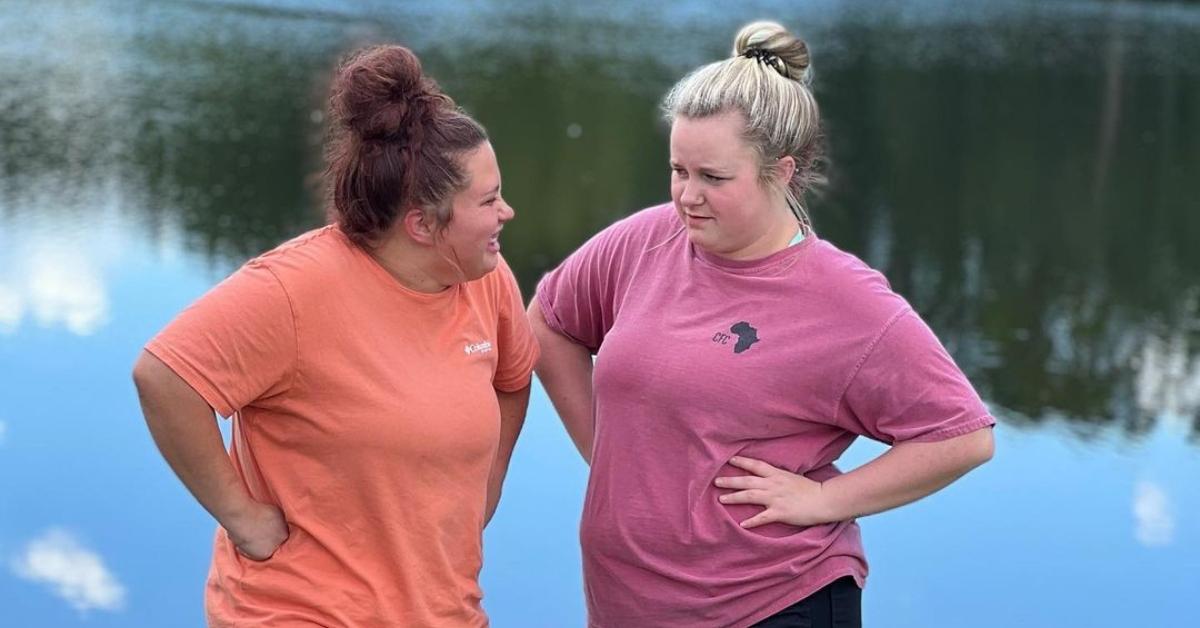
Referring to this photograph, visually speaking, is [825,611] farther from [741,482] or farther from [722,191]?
[722,191]

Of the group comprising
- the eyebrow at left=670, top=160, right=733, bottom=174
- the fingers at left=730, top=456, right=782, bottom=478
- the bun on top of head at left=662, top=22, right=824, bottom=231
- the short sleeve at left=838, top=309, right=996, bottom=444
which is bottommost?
the fingers at left=730, top=456, right=782, bottom=478

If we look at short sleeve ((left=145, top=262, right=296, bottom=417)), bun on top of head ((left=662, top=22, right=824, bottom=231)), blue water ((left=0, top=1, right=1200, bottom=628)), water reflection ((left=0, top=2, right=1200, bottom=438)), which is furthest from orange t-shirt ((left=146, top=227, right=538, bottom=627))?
water reflection ((left=0, top=2, right=1200, bottom=438))

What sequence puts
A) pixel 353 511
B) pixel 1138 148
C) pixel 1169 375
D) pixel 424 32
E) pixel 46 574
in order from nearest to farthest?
pixel 353 511 < pixel 46 574 < pixel 1169 375 < pixel 1138 148 < pixel 424 32

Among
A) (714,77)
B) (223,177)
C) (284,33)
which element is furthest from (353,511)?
(284,33)

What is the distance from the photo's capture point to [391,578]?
2.11m

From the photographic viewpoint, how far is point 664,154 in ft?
42.9

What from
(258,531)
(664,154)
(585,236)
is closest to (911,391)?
(258,531)

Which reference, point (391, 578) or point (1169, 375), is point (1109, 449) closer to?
point (1169, 375)

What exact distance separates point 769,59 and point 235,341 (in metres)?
0.90

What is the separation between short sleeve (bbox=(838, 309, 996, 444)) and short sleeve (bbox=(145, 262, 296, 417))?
0.82 metres

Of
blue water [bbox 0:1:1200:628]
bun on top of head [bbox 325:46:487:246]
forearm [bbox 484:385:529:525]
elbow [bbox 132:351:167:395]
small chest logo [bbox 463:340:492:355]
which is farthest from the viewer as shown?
blue water [bbox 0:1:1200:628]

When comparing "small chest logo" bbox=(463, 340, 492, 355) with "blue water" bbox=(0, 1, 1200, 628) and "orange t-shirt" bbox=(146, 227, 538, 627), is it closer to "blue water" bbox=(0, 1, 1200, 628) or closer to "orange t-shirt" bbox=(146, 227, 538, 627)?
"orange t-shirt" bbox=(146, 227, 538, 627)

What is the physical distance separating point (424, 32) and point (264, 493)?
705 inches

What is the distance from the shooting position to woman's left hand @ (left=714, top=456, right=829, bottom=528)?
88.4 inches
